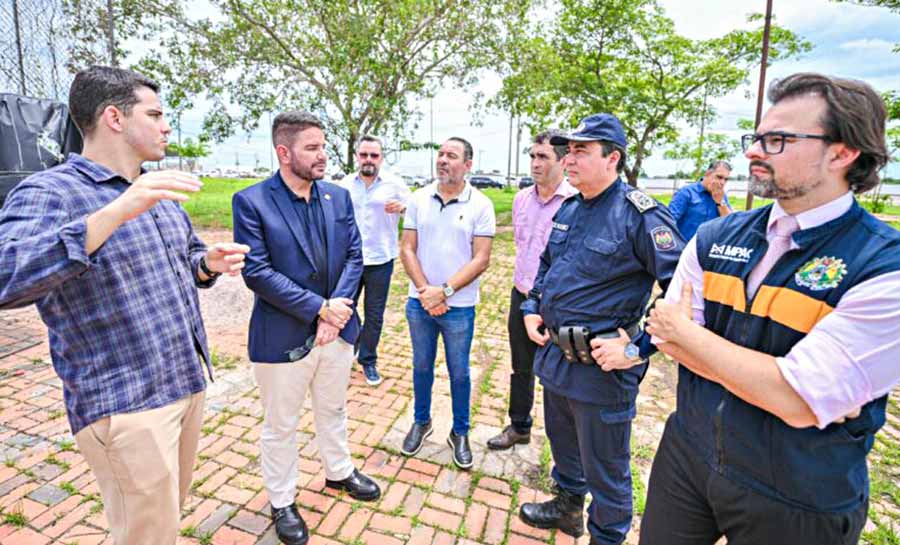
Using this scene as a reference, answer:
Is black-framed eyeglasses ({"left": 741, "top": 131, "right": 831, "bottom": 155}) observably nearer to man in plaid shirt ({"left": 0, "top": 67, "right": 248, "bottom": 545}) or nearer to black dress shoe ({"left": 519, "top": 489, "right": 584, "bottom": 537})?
man in plaid shirt ({"left": 0, "top": 67, "right": 248, "bottom": 545})

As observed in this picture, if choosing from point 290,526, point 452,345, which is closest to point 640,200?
point 452,345

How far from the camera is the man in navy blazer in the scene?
240 cm

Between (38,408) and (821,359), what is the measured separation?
518cm

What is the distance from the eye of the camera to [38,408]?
12.1 feet

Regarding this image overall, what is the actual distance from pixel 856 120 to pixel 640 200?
1006 mm

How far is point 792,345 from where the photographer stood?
1.35 m

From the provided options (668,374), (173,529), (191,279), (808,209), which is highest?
(808,209)

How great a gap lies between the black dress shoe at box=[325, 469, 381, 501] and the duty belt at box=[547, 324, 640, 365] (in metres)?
1.57

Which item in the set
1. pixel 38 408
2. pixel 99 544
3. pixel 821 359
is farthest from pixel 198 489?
pixel 821 359

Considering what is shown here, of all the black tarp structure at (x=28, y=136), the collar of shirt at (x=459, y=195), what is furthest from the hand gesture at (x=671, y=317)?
the black tarp structure at (x=28, y=136)

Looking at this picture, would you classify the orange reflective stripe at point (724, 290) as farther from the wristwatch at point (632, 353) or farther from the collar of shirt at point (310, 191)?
the collar of shirt at point (310, 191)

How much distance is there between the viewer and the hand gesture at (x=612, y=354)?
202 centimetres

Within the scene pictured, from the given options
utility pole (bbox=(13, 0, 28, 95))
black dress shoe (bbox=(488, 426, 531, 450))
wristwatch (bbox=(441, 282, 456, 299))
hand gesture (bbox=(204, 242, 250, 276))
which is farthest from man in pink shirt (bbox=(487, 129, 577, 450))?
utility pole (bbox=(13, 0, 28, 95))

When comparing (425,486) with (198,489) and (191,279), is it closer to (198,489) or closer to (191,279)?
(198,489)
